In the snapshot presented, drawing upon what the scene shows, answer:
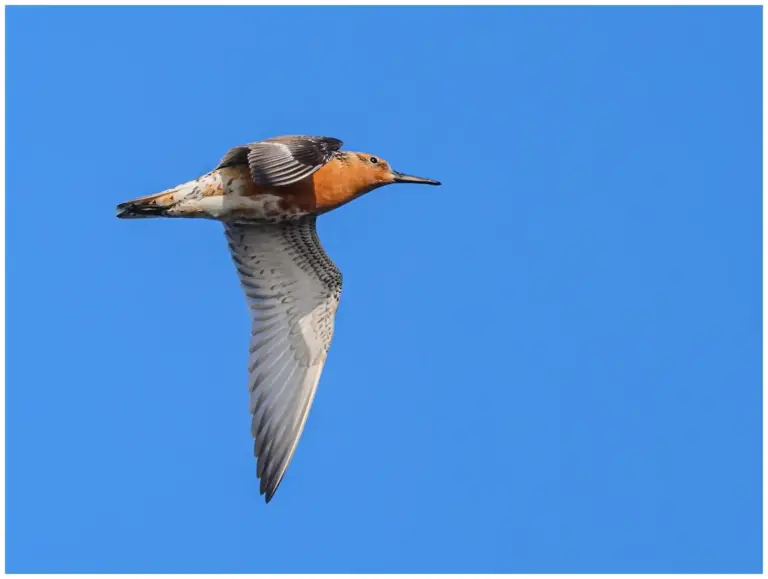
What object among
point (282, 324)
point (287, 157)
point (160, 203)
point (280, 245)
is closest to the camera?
point (287, 157)

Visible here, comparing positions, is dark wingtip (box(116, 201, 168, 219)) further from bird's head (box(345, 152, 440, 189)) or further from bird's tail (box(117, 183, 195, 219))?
bird's head (box(345, 152, 440, 189))

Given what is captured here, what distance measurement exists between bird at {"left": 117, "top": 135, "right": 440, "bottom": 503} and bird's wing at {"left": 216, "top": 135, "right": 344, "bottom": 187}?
1 centimetres

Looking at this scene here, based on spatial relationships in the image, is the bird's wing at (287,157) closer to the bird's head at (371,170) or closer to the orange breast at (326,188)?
the orange breast at (326,188)

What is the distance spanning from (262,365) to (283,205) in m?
2.28

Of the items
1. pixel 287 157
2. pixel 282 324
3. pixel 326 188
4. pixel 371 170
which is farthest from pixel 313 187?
pixel 282 324

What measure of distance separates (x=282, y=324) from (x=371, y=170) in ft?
8.35

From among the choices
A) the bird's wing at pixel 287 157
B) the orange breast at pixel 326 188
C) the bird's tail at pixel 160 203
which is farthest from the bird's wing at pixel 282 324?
the bird's wing at pixel 287 157

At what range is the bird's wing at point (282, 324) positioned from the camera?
1705cm

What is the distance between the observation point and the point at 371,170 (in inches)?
647

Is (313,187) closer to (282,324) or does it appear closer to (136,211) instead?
(136,211)

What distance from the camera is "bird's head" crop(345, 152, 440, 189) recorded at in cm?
1633

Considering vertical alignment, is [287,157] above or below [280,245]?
above

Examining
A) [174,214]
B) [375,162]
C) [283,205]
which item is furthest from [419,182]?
[174,214]

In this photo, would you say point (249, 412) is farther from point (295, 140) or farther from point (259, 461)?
point (295, 140)
